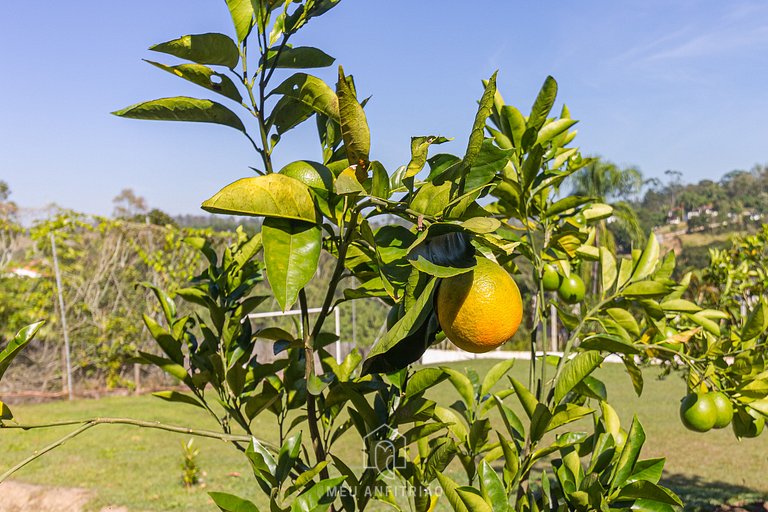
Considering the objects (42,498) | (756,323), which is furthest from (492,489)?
(42,498)

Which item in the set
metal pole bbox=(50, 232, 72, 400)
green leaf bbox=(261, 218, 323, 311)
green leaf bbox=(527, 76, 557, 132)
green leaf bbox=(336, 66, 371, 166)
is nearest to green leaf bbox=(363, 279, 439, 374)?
green leaf bbox=(261, 218, 323, 311)

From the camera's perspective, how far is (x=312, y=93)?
0.84 m

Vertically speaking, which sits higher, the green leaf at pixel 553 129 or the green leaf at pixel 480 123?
the green leaf at pixel 553 129

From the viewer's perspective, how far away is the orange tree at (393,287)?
27.3 inches

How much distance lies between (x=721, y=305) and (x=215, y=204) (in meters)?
3.29

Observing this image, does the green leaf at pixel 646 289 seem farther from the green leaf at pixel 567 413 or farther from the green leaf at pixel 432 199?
the green leaf at pixel 432 199

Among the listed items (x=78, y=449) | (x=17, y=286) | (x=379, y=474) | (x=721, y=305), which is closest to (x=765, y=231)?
(x=721, y=305)

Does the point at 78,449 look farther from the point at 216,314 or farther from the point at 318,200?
the point at 318,200

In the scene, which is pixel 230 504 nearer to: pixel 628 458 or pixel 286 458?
pixel 286 458

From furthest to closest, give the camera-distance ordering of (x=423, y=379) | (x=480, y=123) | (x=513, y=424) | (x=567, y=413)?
(x=513, y=424) → (x=567, y=413) → (x=423, y=379) → (x=480, y=123)

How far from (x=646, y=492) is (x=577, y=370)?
230mm

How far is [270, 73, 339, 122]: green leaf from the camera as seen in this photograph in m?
0.82

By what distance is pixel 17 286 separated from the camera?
26.8ft

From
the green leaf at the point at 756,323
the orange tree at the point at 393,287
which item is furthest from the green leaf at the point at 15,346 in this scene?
the green leaf at the point at 756,323
